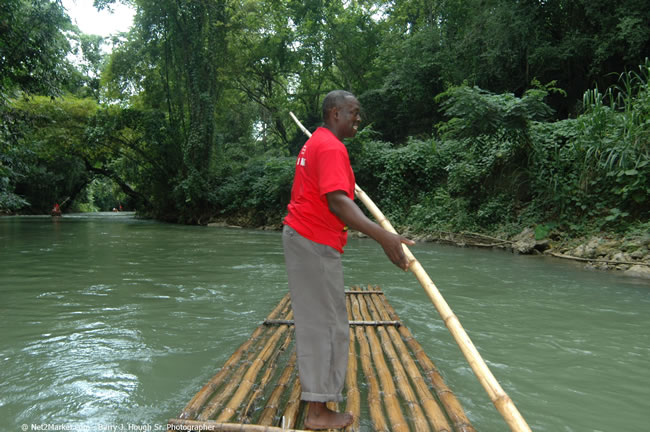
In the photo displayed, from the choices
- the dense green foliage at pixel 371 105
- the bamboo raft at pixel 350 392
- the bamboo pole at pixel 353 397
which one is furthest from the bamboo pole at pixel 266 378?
the dense green foliage at pixel 371 105

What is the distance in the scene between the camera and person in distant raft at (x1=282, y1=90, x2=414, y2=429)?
4.85 ft

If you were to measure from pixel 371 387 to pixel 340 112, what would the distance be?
48.7 inches

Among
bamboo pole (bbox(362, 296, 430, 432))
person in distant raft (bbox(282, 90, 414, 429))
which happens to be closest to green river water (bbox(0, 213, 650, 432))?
bamboo pole (bbox(362, 296, 430, 432))

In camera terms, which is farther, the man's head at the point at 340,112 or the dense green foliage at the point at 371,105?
the dense green foliage at the point at 371,105

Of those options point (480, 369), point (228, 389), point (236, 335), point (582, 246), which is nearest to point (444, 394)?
point (480, 369)

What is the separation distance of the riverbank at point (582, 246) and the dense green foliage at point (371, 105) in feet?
1.07

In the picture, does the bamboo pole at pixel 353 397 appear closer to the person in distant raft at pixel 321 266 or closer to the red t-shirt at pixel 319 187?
the person in distant raft at pixel 321 266

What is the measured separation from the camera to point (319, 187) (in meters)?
1.50

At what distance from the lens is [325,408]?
5.03ft

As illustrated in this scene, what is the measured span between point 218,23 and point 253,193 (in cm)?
685

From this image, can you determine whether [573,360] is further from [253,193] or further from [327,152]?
[253,193]

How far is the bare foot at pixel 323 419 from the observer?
1.49 m

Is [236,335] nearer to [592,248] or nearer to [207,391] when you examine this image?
[207,391]

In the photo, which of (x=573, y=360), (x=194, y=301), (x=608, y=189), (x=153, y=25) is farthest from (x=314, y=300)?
(x=153, y=25)
